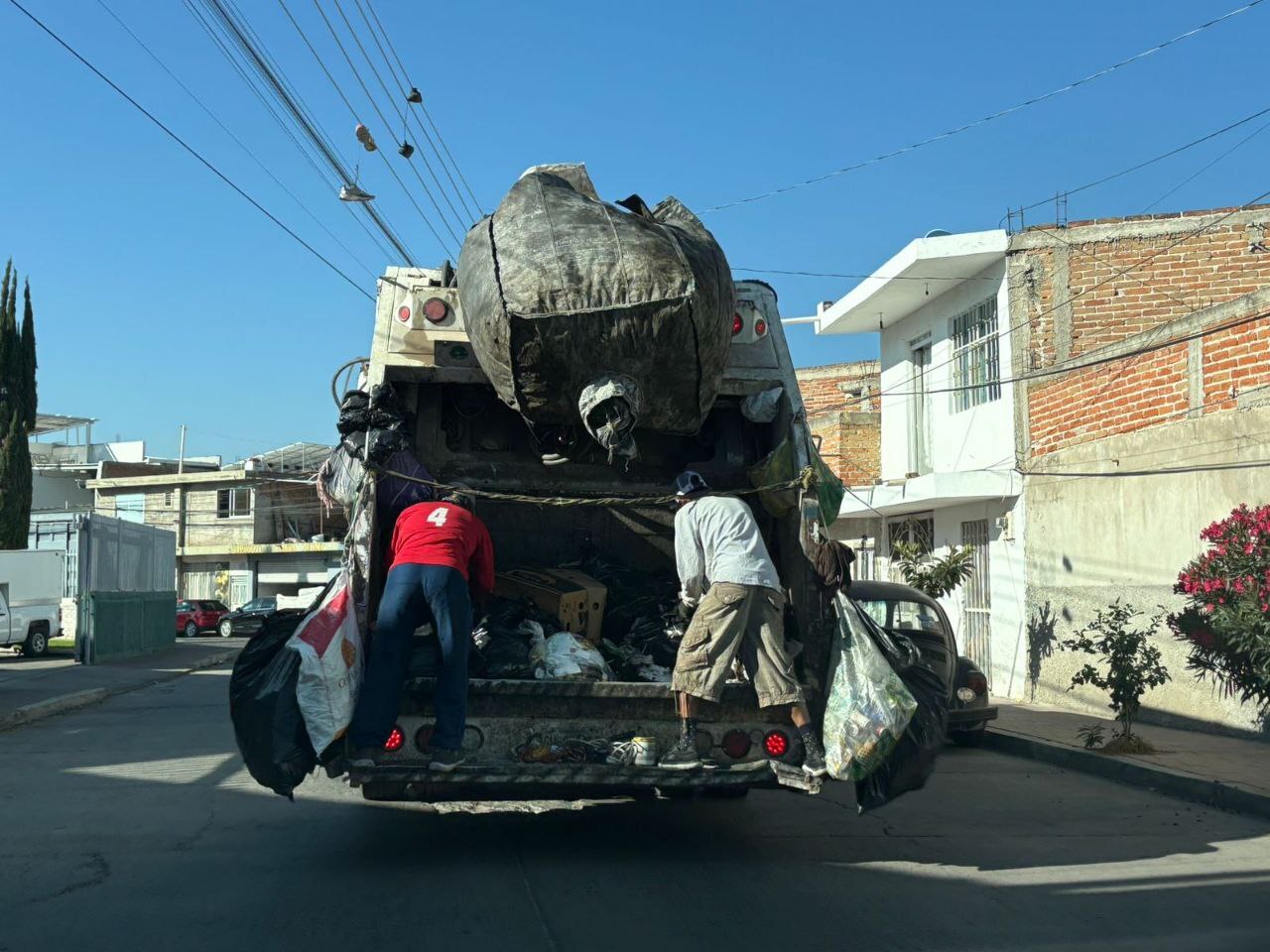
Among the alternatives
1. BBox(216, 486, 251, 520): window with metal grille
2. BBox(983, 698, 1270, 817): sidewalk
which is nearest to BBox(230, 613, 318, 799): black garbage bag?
BBox(983, 698, 1270, 817): sidewalk

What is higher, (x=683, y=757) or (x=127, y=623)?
(x=683, y=757)

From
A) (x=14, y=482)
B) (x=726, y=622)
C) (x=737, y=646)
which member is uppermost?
(x=14, y=482)

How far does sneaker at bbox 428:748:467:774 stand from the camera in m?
5.45

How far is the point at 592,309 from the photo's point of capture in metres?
5.44

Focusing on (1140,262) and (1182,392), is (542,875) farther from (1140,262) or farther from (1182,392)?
(1140,262)

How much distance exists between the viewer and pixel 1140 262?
1547 centimetres

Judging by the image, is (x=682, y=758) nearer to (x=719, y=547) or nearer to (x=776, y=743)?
(x=776, y=743)

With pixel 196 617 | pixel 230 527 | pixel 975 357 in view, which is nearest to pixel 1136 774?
pixel 975 357

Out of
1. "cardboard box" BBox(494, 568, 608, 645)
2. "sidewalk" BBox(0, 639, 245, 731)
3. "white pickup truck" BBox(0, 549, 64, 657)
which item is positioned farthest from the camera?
"white pickup truck" BBox(0, 549, 64, 657)

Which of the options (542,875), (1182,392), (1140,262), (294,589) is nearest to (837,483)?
(542,875)

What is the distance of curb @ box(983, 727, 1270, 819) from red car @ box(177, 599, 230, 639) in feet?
107

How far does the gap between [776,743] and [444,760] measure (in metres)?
1.60

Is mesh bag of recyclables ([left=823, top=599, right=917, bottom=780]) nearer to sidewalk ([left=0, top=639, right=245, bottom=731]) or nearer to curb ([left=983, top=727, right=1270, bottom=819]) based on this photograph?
curb ([left=983, top=727, right=1270, bottom=819])

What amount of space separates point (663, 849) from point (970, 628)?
1161 centimetres
